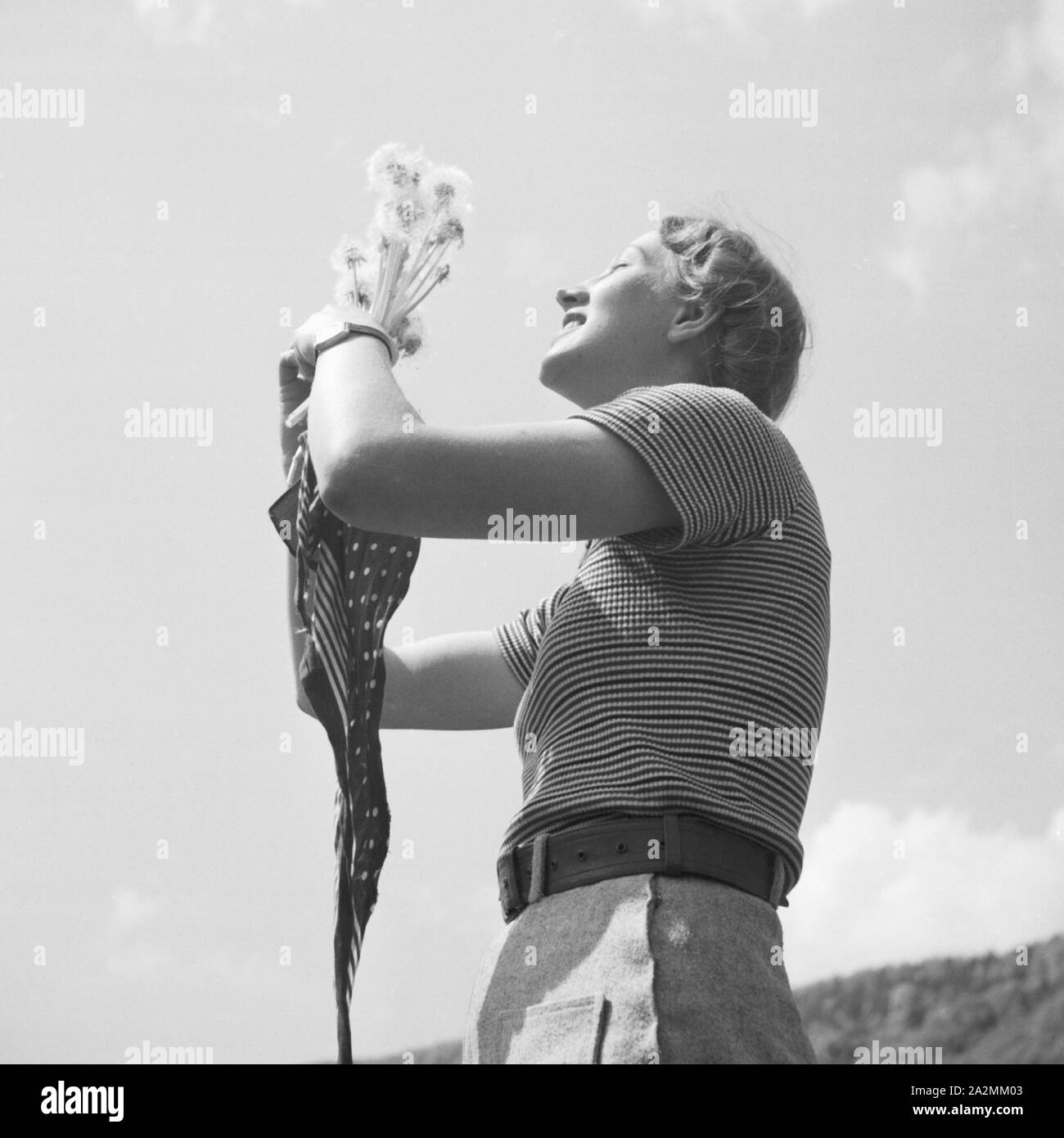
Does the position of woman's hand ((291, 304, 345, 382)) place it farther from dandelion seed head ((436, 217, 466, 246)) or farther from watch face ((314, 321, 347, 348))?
dandelion seed head ((436, 217, 466, 246))

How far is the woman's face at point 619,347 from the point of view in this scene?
2.10 m

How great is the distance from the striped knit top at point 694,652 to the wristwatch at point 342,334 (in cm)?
29

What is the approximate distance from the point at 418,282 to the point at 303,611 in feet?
2.07

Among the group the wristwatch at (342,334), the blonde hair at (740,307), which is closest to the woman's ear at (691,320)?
the blonde hair at (740,307)

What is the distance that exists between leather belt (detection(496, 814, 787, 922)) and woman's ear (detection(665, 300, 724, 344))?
0.83 meters

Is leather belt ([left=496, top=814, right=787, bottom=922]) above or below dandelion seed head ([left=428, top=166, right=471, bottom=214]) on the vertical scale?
below

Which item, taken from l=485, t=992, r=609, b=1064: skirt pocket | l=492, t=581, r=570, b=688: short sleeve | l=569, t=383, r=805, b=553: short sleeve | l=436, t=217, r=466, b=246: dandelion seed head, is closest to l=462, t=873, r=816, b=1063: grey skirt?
l=485, t=992, r=609, b=1064: skirt pocket

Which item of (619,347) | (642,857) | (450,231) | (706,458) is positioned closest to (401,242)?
(450,231)

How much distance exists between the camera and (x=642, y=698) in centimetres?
163

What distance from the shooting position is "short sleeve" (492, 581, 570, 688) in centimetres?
226
